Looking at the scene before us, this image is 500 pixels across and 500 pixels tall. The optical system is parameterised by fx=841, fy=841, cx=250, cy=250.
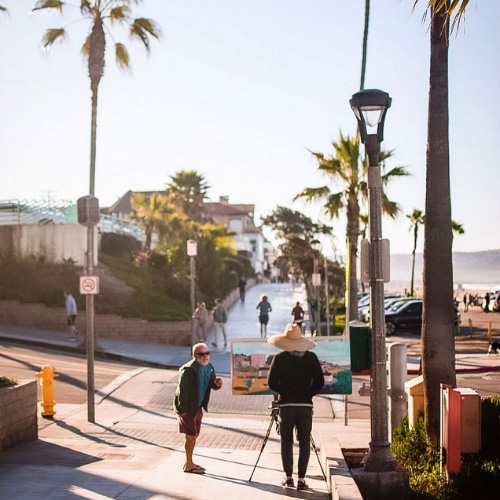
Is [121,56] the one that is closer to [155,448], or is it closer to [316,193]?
[316,193]

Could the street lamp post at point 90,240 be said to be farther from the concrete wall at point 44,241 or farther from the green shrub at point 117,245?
the green shrub at point 117,245

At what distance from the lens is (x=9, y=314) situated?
31.6 m

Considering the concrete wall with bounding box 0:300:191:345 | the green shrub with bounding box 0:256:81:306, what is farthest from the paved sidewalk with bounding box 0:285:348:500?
the green shrub with bounding box 0:256:81:306

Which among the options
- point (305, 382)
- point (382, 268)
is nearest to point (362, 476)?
point (305, 382)

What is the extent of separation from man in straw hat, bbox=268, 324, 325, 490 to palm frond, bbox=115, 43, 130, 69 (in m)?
17.4

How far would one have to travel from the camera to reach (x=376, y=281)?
8.58 m

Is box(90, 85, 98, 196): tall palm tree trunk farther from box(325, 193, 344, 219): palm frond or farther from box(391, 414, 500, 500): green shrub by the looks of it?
box(325, 193, 344, 219): palm frond

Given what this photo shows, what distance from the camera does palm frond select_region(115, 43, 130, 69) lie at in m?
24.4

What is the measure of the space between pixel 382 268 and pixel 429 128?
2390mm

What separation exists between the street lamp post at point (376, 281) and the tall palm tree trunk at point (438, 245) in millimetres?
1463

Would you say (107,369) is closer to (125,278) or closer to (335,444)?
(335,444)

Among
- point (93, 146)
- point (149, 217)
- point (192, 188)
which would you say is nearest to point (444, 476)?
point (93, 146)

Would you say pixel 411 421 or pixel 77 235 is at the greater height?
pixel 77 235

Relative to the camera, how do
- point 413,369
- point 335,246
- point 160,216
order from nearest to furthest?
point 413,369 < point 160,216 < point 335,246
